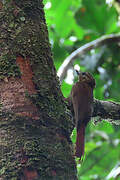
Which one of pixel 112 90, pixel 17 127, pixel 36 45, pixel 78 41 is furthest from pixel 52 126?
pixel 78 41

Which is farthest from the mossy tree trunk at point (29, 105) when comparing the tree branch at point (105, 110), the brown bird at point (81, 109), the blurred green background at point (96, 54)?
the blurred green background at point (96, 54)

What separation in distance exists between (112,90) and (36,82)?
291 cm

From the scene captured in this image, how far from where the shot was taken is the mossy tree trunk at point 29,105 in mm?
1576

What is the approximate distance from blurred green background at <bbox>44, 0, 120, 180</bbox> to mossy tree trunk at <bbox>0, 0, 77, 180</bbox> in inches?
86.8

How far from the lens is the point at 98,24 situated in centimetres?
510

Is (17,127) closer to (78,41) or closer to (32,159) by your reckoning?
(32,159)

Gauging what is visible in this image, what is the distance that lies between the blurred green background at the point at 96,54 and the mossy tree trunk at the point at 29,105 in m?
2.21

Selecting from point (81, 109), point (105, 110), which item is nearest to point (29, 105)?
point (81, 109)

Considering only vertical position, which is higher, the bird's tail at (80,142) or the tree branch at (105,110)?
the tree branch at (105,110)

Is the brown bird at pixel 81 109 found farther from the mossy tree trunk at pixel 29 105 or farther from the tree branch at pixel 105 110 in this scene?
the mossy tree trunk at pixel 29 105

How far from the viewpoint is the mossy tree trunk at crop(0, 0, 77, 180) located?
1.58m

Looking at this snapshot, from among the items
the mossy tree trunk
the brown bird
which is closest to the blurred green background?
the brown bird

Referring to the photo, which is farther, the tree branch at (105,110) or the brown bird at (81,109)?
the tree branch at (105,110)

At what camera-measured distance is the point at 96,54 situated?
15.6 feet
